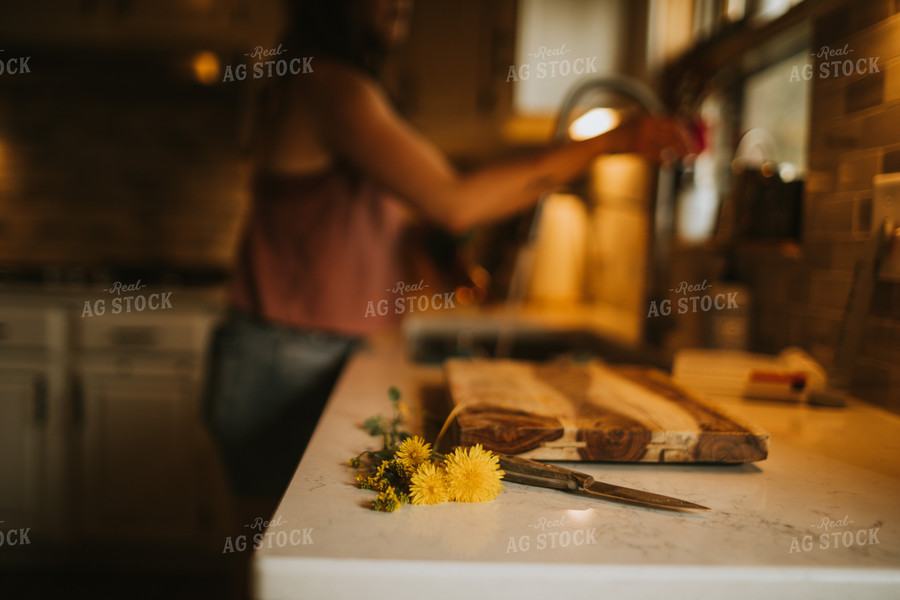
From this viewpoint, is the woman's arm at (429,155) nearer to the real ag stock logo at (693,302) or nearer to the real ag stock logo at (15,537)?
the real ag stock logo at (693,302)

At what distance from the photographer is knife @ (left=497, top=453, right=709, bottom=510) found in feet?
1.69

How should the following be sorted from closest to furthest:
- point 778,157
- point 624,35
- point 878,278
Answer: point 878,278 → point 778,157 → point 624,35

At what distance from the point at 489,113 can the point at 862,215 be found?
1581 mm

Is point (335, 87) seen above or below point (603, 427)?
above

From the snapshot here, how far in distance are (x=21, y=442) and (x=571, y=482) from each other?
2172mm

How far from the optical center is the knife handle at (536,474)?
0.55 m

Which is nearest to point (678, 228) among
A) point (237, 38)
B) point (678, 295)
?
point (678, 295)

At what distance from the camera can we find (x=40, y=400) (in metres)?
2.11

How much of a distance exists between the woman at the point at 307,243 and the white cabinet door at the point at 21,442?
132 centimetres

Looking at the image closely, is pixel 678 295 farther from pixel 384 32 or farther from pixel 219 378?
pixel 219 378

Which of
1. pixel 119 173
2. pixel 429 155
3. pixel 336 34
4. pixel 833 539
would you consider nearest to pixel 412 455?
pixel 833 539

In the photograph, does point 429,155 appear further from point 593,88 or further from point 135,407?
point 135,407

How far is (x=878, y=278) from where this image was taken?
83cm

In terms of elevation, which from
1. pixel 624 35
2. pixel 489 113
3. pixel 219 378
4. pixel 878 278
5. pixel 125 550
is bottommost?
pixel 125 550
